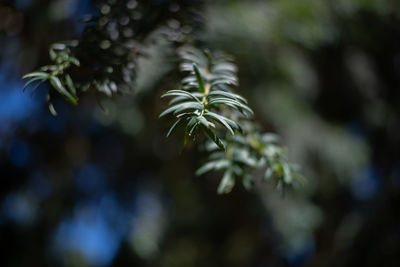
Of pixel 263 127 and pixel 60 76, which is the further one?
Answer: pixel 263 127

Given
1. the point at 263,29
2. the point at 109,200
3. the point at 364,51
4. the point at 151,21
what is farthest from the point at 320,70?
the point at 151,21

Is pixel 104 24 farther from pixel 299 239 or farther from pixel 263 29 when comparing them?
pixel 299 239

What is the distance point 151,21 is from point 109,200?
1.01 meters

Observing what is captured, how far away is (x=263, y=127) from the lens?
1415 millimetres

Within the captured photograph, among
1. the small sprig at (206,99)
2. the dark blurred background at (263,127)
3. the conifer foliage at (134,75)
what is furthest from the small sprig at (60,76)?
the dark blurred background at (263,127)

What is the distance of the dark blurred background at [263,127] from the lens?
125 cm

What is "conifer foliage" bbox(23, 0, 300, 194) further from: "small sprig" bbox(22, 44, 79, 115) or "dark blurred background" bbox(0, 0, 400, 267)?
"dark blurred background" bbox(0, 0, 400, 267)

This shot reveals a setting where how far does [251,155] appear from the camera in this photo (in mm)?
521

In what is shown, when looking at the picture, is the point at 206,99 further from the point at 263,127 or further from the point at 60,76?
the point at 263,127

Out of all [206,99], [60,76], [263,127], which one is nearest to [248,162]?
[206,99]

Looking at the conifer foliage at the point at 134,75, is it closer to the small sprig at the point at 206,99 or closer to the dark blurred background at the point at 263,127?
the small sprig at the point at 206,99

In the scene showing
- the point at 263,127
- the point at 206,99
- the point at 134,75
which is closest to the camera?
the point at 206,99

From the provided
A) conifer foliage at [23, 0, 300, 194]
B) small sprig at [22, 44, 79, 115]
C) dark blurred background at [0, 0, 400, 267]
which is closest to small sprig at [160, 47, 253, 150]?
conifer foliage at [23, 0, 300, 194]

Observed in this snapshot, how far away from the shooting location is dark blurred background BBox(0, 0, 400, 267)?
125 cm
